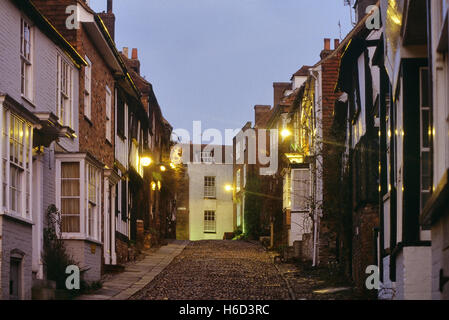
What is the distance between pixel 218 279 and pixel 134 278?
210cm

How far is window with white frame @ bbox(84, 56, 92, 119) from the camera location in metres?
22.8

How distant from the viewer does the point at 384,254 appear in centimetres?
1652

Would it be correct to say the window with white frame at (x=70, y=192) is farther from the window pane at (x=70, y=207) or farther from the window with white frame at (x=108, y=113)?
the window with white frame at (x=108, y=113)

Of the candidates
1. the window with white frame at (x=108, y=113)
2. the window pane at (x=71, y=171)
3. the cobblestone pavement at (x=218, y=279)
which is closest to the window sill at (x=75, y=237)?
the window pane at (x=71, y=171)

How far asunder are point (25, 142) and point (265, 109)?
4785cm

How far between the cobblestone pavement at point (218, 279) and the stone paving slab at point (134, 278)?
238 mm

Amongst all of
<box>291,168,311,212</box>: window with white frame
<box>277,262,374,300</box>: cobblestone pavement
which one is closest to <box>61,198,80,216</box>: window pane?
<box>277,262,374,300</box>: cobblestone pavement

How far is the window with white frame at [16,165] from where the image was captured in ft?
46.0

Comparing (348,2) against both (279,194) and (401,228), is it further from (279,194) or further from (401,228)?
(401,228)

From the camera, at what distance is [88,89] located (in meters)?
23.0

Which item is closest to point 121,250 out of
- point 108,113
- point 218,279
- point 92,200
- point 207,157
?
point 108,113

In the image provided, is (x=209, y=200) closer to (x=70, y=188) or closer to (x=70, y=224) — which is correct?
(x=70, y=188)

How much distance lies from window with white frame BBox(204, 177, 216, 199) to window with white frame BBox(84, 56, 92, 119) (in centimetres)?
4405

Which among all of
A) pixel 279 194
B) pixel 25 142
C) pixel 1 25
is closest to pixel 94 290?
pixel 25 142
